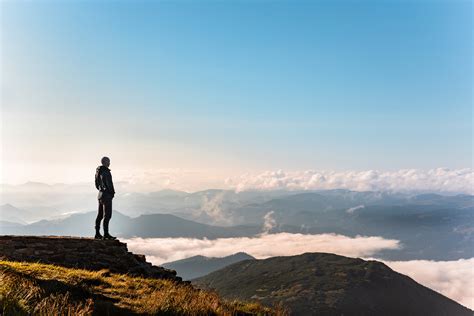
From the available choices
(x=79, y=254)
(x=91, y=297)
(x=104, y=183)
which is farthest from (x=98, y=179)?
(x=91, y=297)

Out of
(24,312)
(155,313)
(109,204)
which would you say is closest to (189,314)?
(155,313)

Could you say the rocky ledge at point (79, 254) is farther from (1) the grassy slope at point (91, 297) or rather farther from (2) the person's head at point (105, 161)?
(2) the person's head at point (105, 161)

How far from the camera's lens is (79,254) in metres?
17.1

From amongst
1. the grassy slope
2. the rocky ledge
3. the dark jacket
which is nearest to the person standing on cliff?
the dark jacket

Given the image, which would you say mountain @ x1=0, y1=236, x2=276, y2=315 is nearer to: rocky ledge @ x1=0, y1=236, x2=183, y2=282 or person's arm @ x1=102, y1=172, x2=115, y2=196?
rocky ledge @ x1=0, y1=236, x2=183, y2=282

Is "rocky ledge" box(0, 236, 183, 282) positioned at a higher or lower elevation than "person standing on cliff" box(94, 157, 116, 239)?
lower

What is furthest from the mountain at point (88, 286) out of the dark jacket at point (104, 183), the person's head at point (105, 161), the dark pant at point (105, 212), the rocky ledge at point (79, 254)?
the person's head at point (105, 161)

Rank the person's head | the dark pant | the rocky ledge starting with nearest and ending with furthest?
the rocky ledge < the dark pant < the person's head

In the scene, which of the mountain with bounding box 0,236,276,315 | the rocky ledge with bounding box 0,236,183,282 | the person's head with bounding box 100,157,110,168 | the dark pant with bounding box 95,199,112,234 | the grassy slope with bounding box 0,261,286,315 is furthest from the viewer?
the person's head with bounding box 100,157,110,168

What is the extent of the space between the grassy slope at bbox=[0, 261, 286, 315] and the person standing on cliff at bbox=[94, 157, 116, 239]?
21.1ft

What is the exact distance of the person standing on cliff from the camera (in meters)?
20.4

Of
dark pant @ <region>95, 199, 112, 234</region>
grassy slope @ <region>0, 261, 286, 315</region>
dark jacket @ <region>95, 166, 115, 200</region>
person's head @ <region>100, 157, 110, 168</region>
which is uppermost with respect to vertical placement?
person's head @ <region>100, 157, 110, 168</region>

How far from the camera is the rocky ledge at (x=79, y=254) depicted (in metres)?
16.1

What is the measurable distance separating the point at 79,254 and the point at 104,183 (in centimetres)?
436
